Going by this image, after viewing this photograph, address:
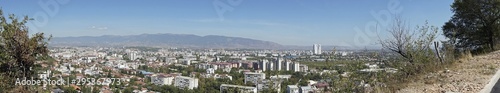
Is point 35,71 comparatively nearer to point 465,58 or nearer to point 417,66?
point 417,66

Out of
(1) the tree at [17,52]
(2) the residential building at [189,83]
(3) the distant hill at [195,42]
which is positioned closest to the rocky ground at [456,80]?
(1) the tree at [17,52]

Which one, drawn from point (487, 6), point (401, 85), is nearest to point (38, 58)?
point (401, 85)

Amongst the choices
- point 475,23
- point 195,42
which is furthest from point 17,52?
point 195,42

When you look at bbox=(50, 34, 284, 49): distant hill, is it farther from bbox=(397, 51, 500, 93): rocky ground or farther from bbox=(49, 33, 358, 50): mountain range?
bbox=(397, 51, 500, 93): rocky ground

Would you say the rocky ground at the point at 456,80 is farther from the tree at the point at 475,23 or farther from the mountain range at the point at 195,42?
the mountain range at the point at 195,42

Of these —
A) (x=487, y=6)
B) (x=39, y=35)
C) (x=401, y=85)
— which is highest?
(x=487, y=6)
